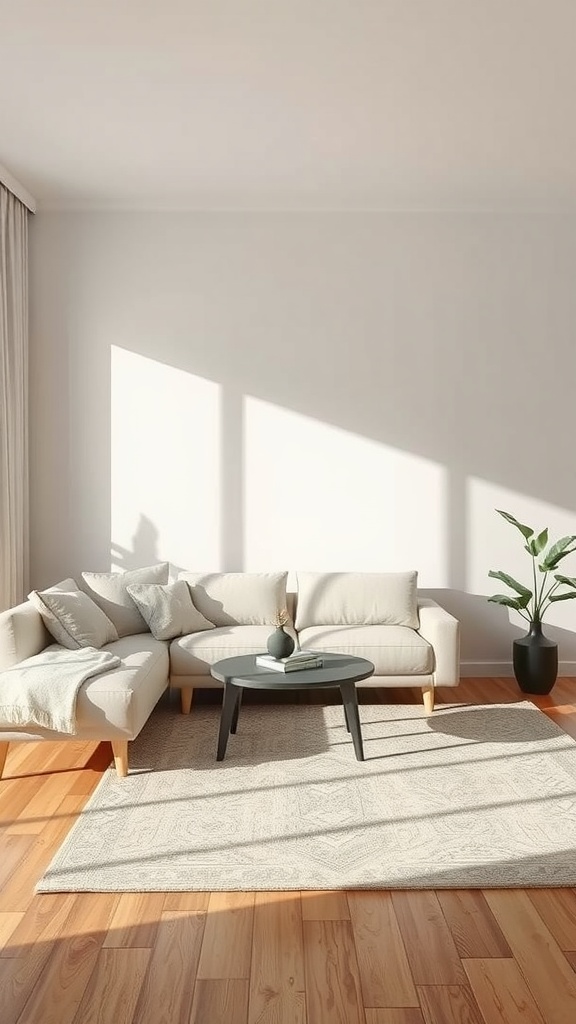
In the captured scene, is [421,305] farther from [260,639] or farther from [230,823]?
[230,823]

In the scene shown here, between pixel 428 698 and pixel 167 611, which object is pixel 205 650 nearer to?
pixel 167 611

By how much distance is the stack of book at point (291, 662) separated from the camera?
4152 millimetres

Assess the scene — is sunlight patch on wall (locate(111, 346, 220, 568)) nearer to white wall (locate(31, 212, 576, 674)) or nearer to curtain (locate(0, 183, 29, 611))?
white wall (locate(31, 212, 576, 674))

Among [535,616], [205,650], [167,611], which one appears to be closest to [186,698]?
[205,650]

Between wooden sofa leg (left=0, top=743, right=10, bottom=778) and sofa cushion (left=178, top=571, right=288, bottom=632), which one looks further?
sofa cushion (left=178, top=571, right=288, bottom=632)

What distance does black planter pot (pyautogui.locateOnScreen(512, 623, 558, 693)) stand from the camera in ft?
17.8

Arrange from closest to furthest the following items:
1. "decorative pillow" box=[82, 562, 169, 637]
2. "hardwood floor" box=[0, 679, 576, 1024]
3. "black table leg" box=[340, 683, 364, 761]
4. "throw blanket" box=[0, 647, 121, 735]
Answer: "hardwood floor" box=[0, 679, 576, 1024] → "throw blanket" box=[0, 647, 121, 735] → "black table leg" box=[340, 683, 364, 761] → "decorative pillow" box=[82, 562, 169, 637]

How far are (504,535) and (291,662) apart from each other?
2386 millimetres

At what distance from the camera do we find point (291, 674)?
13.4 ft

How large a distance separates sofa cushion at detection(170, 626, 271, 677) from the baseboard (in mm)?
1667

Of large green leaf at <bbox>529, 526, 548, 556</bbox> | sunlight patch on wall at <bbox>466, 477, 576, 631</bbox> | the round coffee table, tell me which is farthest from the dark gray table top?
sunlight patch on wall at <bbox>466, 477, 576, 631</bbox>

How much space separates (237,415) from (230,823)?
10.4 ft

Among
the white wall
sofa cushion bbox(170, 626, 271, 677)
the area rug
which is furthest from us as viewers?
the white wall


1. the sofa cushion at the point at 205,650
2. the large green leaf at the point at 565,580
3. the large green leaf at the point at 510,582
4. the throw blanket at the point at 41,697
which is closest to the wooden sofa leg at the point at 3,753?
the throw blanket at the point at 41,697
